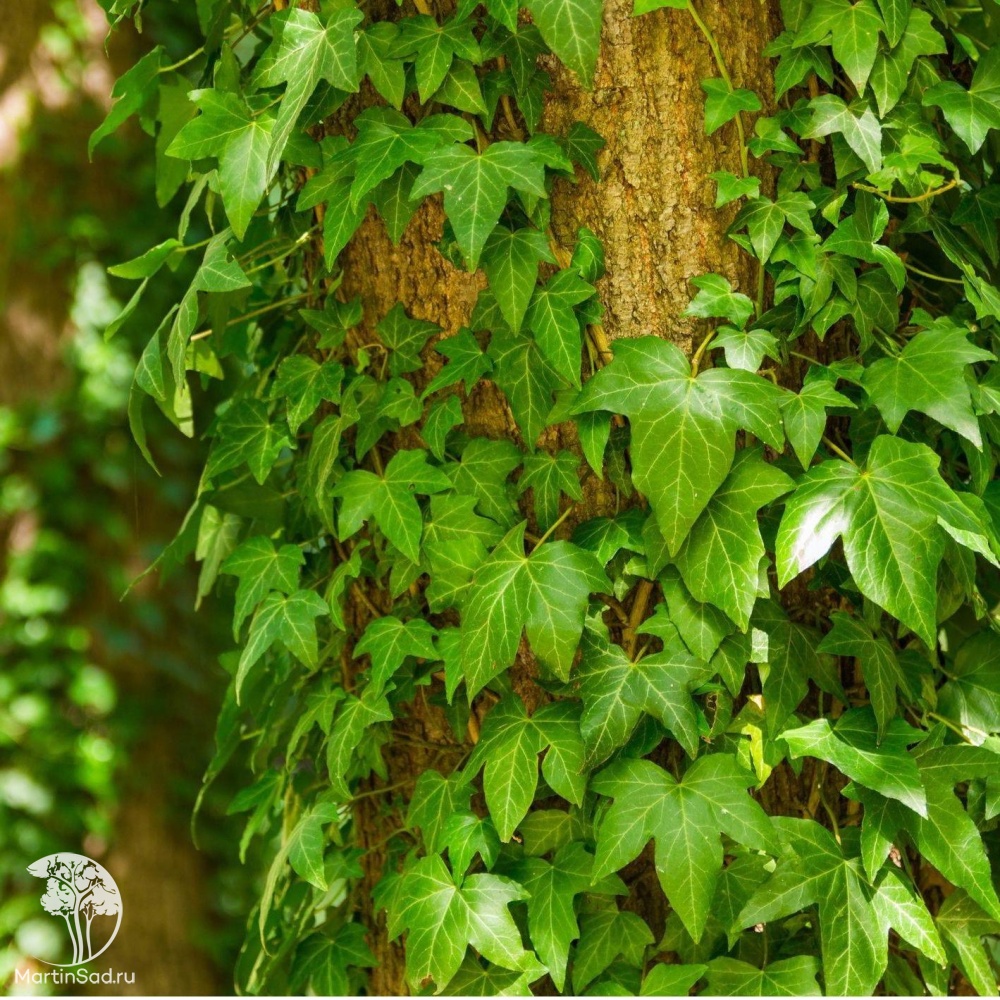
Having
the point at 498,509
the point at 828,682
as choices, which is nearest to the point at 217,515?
the point at 498,509

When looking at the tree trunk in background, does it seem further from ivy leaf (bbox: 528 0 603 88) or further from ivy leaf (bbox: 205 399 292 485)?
ivy leaf (bbox: 205 399 292 485)

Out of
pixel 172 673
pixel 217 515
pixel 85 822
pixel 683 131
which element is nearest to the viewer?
pixel 683 131

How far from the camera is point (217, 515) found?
1.32 metres

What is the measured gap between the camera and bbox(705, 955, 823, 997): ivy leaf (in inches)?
37.1

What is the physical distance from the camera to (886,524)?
2.87 ft

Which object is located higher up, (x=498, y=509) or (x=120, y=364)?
(x=498, y=509)

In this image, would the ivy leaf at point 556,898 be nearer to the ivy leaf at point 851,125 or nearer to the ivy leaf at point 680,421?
the ivy leaf at point 680,421

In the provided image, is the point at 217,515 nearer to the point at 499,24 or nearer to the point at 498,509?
the point at 498,509

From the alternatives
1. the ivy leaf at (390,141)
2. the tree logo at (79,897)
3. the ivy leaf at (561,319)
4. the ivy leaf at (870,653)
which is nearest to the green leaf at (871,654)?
the ivy leaf at (870,653)

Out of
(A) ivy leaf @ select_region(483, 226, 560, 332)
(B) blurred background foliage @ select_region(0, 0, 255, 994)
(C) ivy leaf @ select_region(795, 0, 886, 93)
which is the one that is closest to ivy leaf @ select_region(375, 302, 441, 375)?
(A) ivy leaf @ select_region(483, 226, 560, 332)

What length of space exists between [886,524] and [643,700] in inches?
10.6

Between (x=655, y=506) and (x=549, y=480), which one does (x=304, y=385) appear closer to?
(x=549, y=480)

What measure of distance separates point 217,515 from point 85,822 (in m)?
1.11

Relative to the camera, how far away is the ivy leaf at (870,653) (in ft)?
3.13
